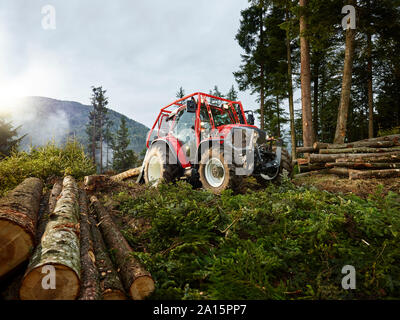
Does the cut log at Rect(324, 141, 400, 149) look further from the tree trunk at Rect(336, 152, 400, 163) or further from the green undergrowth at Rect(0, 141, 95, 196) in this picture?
the green undergrowth at Rect(0, 141, 95, 196)

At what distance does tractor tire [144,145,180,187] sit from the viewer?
5.84 metres

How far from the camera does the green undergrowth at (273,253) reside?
5.04 feet

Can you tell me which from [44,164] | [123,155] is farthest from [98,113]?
[44,164]

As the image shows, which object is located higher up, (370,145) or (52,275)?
(370,145)

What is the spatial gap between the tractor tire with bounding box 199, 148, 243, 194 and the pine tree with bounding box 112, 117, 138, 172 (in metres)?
29.8

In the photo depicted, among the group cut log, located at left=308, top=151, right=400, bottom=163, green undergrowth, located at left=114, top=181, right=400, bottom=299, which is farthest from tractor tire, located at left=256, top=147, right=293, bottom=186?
green undergrowth, located at left=114, top=181, right=400, bottom=299

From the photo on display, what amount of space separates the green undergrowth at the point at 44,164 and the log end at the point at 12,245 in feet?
14.2

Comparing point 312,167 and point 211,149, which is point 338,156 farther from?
point 211,149

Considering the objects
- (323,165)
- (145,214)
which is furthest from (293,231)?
(323,165)

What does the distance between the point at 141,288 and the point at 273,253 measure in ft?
4.10

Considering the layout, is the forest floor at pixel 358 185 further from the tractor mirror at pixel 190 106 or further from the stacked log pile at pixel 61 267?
the stacked log pile at pixel 61 267

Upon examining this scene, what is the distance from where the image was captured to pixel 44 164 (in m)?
6.11

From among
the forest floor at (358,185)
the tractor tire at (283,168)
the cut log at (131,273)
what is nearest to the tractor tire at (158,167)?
the tractor tire at (283,168)

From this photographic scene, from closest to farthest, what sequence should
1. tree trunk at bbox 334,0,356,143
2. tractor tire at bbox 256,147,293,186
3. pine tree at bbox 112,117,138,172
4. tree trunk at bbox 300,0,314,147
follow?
1. tractor tire at bbox 256,147,293,186
2. tree trunk at bbox 334,0,356,143
3. tree trunk at bbox 300,0,314,147
4. pine tree at bbox 112,117,138,172
